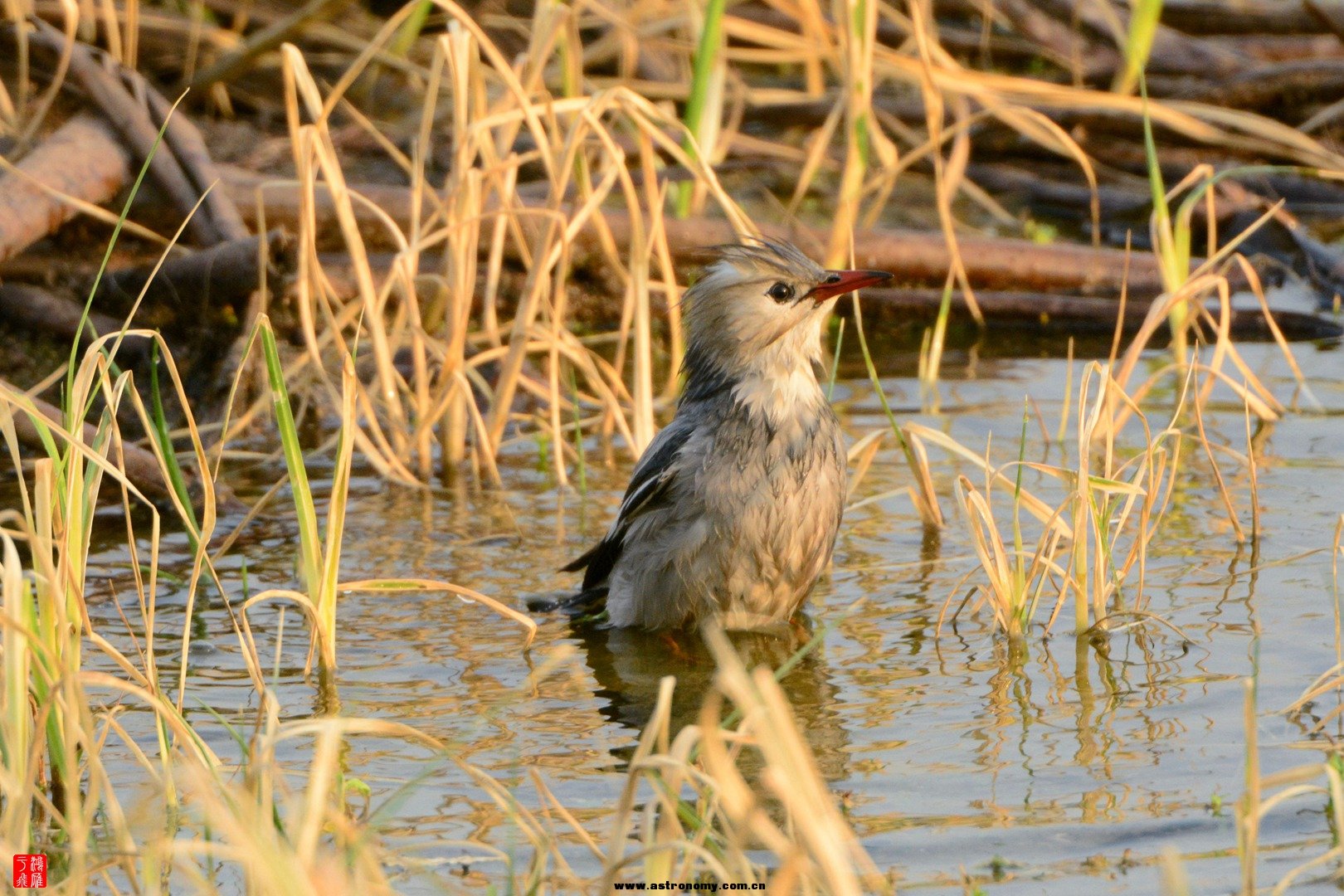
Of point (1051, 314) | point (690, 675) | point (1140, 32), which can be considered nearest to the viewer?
point (690, 675)

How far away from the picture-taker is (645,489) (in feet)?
16.8

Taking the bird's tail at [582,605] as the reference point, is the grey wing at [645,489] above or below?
above

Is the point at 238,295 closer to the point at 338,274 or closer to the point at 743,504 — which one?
the point at 338,274

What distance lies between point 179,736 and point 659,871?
3.40 ft

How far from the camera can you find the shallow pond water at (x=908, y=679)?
359 cm

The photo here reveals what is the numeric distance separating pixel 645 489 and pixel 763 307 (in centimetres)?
67

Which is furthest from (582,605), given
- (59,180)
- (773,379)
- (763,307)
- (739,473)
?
(59,180)

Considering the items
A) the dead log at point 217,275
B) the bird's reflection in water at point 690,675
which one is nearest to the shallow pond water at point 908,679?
the bird's reflection in water at point 690,675

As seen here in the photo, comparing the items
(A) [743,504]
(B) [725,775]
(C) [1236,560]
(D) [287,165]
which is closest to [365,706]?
(A) [743,504]

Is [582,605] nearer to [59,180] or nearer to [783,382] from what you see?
[783,382]

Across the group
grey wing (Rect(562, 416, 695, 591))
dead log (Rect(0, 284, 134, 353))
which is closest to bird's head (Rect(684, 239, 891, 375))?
grey wing (Rect(562, 416, 695, 591))

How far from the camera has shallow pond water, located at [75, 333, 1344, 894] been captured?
3.59m

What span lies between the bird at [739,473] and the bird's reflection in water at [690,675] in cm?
7

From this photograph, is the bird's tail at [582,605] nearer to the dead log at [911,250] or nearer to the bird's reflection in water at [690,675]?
the bird's reflection in water at [690,675]
